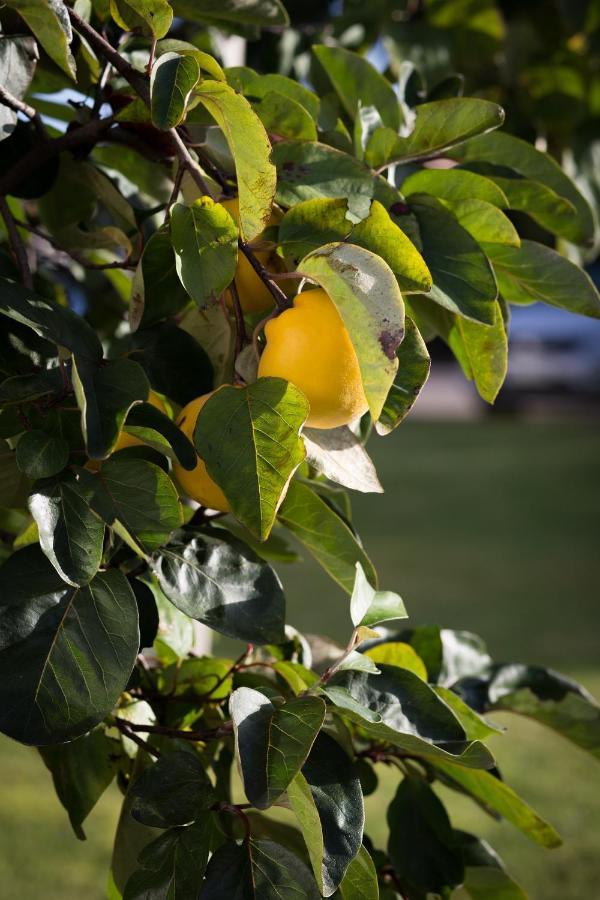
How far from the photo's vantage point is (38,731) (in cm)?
38

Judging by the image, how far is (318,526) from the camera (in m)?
0.47

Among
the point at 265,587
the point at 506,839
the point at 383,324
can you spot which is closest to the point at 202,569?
Answer: the point at 265,587

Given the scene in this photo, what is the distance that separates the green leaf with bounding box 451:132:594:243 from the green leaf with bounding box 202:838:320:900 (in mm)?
344

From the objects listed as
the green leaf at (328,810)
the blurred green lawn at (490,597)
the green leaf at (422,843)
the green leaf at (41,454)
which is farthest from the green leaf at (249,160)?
the blurred green lawn at (490,597)

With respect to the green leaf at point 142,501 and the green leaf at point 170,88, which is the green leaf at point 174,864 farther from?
the green leaf at point 170,88

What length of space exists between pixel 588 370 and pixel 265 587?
731 centimetres

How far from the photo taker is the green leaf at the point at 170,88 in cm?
38

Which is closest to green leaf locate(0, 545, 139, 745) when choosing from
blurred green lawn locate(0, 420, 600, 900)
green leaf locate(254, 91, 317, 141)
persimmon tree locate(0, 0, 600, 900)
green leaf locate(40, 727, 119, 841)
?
persimmon tree locate(0, 0, 600, 900)

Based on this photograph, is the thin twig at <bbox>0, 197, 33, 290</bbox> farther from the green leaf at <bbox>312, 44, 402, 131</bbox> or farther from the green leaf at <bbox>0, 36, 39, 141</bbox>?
the green leaf at <bbox>312, 44, 402, 131</bbox>

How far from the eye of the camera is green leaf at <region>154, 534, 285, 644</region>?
16.7 inches

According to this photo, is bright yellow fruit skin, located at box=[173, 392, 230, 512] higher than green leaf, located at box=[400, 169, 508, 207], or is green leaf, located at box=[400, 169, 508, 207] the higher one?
green leaf, located at box=[400, 169, 508, 207]

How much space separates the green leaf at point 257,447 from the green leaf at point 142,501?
20mm

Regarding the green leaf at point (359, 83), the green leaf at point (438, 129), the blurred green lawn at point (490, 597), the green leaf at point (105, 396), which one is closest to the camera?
the green leaf at point (105, 396)

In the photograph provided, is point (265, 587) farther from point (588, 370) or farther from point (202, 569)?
point (588, 370)
